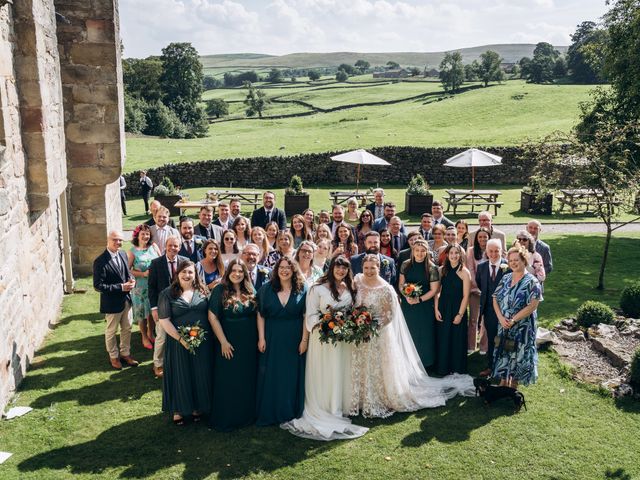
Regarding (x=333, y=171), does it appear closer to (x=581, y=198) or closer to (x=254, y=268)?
(x=581, y=198)

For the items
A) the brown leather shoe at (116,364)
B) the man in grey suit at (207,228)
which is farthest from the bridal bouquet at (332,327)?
the man in grey suit at (207,228)

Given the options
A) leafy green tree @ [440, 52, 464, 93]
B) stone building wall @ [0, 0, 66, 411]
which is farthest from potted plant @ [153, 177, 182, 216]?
leafy green tree @ [440, 52, 464, 93]

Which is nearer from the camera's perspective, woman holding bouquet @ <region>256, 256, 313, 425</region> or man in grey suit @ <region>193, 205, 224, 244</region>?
woman holding bouquet @ <region>256, 256, 313, 425</region>

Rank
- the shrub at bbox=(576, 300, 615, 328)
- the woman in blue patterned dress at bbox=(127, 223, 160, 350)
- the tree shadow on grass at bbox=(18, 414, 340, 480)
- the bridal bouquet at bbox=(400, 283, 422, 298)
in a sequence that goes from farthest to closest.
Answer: the shrub at bbox=(576, 300, 615, 328) < the woman in blue patterned dress at bbox=(127, 223, 160, 350) < the bridal bouquet at bbox=(400, 283, 422, 298) < the tree shadow on grass at bbox=(18, 414, 340, 480)

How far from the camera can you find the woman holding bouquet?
23.4 ft

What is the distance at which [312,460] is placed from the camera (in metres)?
6.44

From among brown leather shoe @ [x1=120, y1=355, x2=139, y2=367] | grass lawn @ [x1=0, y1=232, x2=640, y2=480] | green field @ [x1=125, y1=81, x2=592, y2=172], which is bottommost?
grass lawn @ [x1=0, y1=232, x2=640, y2=480]

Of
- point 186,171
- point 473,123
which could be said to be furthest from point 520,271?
point 473,123

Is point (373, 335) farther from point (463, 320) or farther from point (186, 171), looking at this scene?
point (186, 171)

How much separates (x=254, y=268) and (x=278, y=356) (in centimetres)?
139

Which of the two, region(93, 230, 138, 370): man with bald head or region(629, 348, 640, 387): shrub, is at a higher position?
region(93, 230, 138, 370): man with bald head

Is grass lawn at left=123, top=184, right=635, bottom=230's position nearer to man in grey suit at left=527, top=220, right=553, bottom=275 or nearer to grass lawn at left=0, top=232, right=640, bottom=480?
man in grey suit at left=527, top=220, right=553, bottom=275

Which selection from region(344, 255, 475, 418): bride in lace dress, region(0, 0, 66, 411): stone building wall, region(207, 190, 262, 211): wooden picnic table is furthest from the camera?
region(207, 190, 262, 211): wooden picnic table

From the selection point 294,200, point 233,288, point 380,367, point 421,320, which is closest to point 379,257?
point 421,320
